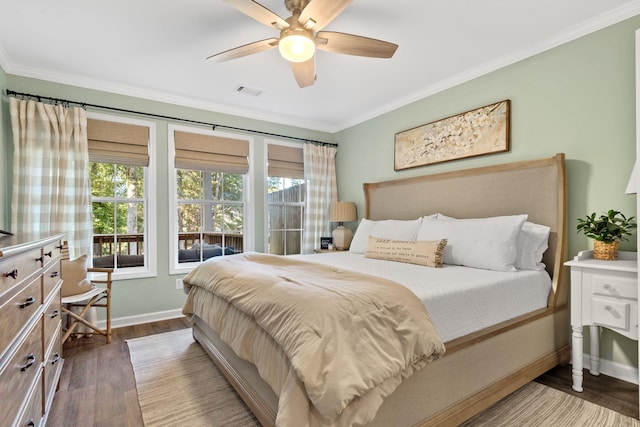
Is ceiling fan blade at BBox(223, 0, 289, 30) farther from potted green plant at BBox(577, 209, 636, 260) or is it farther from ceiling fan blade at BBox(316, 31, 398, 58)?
potted green plant at BBox(577, 209, 636, 260)

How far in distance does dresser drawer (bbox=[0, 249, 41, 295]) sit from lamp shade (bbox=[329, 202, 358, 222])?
10.8 feet

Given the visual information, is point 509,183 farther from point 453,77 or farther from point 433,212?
point 453,77

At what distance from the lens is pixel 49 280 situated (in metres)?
1.76

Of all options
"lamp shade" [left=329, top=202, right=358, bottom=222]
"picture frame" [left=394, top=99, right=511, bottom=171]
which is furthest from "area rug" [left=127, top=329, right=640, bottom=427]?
"lamp shade" [left=329, top=202, right=358, bottom=222]

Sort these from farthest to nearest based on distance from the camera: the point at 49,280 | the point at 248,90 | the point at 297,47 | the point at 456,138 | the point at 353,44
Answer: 1. the point at 248,90
2. the point at 456,138
3. the point at 353,44
4. the point at 297,47
5. the point at 49,280

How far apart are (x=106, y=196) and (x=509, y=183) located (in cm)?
401

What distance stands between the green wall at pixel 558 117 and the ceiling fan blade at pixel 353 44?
139 centimetres

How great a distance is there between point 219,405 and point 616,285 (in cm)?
247

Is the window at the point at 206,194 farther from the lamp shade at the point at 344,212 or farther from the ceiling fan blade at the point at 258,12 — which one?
the ceiling fan blade at the point at 258,12

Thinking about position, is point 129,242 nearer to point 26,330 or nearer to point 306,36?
point 26,330

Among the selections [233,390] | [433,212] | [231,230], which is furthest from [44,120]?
[433,212]

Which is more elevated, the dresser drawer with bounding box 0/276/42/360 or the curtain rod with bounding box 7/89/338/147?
the curtain rod with bounding box 7/89/338/147

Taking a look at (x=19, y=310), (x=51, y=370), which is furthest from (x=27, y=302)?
(x=51, y=370)

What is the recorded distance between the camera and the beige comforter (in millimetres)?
1128
